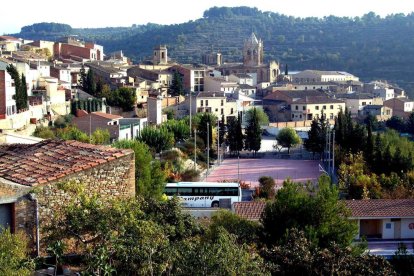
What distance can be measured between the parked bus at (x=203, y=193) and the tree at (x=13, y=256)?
1850 centimetres

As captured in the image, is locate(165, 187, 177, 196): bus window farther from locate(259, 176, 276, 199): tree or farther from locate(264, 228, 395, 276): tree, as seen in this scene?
locate(264, 228, 395, 276): tree

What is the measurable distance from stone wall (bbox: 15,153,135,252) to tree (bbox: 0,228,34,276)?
644mm

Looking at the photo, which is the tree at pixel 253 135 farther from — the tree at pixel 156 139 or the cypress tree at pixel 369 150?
the cypress tree at pixel 369 150

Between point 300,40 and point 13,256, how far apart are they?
142297mm

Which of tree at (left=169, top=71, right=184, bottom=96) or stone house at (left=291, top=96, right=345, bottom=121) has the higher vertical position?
tree at (left=169, top=71, right=184, bottom=96)

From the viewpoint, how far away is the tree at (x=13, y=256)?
7.79 meters

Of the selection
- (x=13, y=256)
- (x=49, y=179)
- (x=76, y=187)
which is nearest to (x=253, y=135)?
(x=76, y=187)

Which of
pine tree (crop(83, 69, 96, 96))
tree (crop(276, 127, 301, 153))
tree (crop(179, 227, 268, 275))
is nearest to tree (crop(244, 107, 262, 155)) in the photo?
tree (crop(276, 127, 301, 153))

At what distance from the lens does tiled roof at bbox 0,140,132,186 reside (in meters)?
9.93

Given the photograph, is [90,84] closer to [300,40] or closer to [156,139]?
[156,139]

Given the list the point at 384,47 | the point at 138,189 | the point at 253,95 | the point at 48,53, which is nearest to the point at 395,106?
the point at 253,95

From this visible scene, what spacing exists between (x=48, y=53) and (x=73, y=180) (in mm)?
63103

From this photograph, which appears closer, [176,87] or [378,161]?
[378,161]

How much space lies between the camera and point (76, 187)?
993 centimetres
